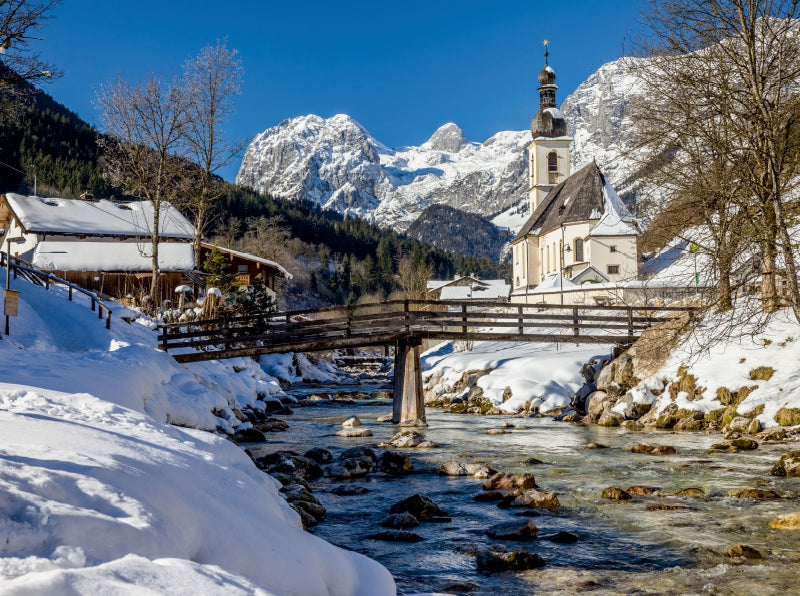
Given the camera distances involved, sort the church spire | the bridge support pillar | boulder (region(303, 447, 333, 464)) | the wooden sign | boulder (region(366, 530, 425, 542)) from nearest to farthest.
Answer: boulder (region(366, 530, 425, 542)) → the wooden sign → boulder (region(303, 447, 333, 464)) → the bridge support pillar → the church spire

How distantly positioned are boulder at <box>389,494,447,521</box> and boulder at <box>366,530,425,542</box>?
40.6 inches

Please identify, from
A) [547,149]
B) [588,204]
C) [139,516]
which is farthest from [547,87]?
[139,516]

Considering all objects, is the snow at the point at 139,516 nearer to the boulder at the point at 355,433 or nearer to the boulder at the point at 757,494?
the boulder at the point at 757,494

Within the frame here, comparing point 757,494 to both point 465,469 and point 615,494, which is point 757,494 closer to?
point 615,494

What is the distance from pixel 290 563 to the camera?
5102mm

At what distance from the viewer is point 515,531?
9562 mm

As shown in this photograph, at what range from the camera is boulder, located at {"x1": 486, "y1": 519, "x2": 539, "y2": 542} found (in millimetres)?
9461

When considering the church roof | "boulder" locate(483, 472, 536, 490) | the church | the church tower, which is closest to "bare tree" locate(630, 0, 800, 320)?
"boulder" locate(483, 472, 536, 490)

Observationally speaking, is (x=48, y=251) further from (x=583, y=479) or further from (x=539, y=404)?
(x=583, y=479)

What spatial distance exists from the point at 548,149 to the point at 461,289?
27.5m

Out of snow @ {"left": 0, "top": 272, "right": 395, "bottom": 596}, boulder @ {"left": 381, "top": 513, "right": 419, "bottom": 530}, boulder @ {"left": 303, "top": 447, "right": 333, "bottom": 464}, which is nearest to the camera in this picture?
snow @ {"left": 0, "top": 272, "right": 395, "bottom": 596}

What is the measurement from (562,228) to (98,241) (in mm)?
39347

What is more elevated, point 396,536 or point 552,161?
point 552,161

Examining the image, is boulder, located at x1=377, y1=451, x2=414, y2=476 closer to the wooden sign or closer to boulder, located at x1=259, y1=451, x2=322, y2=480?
boulder, located at x1=259, y1=451, x2=322, y2=480
